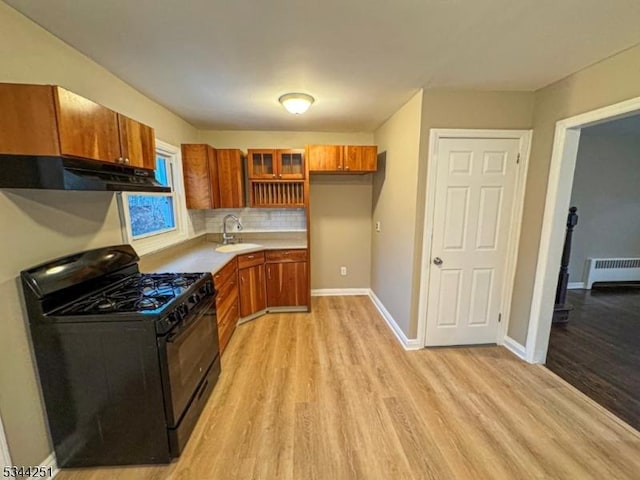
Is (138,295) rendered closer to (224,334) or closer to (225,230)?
(224,334)

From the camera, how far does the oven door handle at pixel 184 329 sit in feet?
5.28

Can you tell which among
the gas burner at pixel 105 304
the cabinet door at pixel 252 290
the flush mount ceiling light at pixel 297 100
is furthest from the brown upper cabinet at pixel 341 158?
the gas burner at pixel 105 304

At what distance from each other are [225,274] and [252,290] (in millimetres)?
707

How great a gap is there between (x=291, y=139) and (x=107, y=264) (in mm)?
2826

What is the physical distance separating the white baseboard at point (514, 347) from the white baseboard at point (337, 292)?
1951 mm

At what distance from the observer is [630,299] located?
4156mm

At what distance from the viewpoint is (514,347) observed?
2.80 m

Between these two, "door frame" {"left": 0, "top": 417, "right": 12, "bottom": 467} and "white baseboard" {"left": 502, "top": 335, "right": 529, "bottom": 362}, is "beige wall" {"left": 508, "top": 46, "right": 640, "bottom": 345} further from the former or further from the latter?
"door frame" {"left": 0, "top": 417, "right": 12, "bottom": 467}

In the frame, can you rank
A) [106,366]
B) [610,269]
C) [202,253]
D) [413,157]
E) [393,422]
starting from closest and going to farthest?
[106,366], [393,422], [413,157], [202,253], [610,269]

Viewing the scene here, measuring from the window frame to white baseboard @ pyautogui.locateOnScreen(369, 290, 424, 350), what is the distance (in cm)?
266

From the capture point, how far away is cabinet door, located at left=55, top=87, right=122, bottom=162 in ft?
4.28

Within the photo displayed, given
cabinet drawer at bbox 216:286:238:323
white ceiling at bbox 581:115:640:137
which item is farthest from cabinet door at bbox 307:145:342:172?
white ceiling at bbox 581:115:640:137

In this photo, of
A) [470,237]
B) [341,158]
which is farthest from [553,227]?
[341,158]

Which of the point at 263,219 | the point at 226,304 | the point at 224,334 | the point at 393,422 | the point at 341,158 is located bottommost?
the point at 393,422
